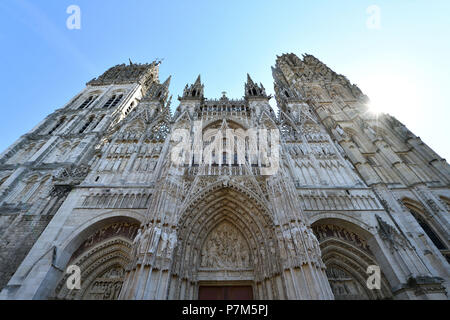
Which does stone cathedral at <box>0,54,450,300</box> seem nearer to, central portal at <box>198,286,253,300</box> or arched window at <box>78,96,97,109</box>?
central portal at <box>198,286,253,300</box>

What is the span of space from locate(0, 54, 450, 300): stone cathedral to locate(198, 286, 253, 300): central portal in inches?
1.9

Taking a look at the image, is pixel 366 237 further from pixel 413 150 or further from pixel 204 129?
pixel 204 129

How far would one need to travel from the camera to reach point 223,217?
11172 mm

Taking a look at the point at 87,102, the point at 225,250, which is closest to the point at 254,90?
the point at 225,250

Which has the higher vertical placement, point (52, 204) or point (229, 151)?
point (229, 151)

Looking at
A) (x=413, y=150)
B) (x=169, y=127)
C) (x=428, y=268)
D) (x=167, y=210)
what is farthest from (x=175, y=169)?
(x=413, y=150)

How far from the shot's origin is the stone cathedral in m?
8.06

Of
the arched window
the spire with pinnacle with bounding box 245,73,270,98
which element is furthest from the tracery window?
the spire with pinnacle with bounding box 245,73,270,98

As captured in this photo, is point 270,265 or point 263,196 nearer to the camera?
point 270,265

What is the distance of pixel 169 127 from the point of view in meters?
16.0

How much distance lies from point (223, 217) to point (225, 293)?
12.0ft

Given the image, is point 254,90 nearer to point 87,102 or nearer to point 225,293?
point 225,293

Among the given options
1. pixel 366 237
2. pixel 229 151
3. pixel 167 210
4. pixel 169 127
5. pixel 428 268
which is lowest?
pixel 428 268
